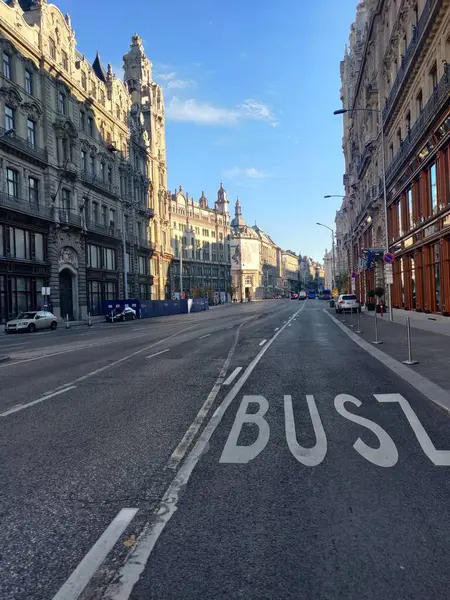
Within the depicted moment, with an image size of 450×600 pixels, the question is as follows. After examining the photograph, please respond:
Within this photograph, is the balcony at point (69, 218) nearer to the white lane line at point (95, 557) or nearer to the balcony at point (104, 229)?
the balcony at point (104, 229)

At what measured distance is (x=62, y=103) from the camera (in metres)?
42.9

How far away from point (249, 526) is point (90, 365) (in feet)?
31.5

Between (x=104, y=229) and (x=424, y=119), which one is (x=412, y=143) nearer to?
(x=424, y=119)

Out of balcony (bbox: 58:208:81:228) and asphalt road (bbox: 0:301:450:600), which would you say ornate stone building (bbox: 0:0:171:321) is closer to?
balcony (bbox: 58:208:81:228)

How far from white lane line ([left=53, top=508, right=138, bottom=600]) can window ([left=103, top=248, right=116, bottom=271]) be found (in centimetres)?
4841

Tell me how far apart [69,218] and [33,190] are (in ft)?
15.1

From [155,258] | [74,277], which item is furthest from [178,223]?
[74,277]

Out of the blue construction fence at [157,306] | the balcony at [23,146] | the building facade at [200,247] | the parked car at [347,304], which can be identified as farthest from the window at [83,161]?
the building facade at [200,247]

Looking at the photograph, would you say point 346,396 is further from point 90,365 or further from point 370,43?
point 370,43

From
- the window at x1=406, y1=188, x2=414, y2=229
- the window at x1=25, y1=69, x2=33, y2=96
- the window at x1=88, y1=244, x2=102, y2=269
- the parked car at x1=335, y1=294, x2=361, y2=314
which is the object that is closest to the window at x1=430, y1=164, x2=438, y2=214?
the window at x1=406, y1=188, x2=414, y2=229

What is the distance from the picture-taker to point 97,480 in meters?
4.36

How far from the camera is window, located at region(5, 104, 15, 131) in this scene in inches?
1368

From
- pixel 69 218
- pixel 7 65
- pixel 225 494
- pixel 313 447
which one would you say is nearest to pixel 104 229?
pixel 69 218

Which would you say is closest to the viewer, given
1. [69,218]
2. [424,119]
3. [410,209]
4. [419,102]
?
[424,119]
